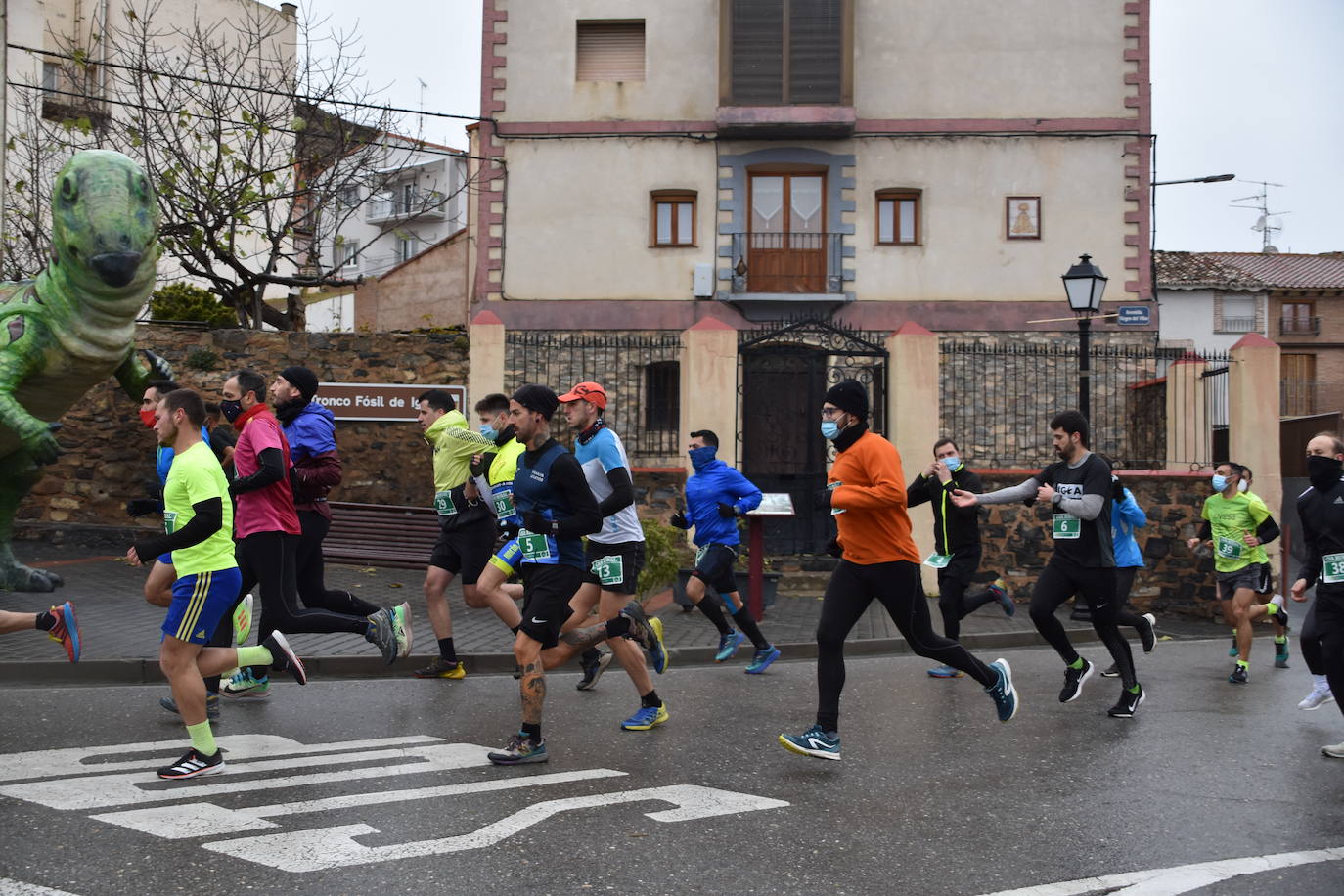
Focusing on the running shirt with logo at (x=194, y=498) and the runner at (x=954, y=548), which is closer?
the running shirt with logo at (x=194, y=498)

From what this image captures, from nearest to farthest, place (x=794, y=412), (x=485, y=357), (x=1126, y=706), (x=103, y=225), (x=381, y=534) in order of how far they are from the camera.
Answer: (x=1126, y=706) → (x=103, y=225) → (x=381, y=534) → (x=485, y=357) → (x=794, y=412)

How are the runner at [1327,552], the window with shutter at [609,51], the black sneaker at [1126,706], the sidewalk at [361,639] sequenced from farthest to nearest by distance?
the window with shutter at [609,51]
the sidewalk at [361,639]
the black sneaker at [1126,706]
the runner at [1327,552]

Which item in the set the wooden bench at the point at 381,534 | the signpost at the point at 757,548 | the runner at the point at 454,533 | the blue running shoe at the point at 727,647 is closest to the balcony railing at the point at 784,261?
the wooden bench at the point at 381,534

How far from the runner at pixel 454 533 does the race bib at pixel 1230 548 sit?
20.1ft

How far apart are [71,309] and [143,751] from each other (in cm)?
406

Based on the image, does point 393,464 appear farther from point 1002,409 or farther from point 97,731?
point 97,731

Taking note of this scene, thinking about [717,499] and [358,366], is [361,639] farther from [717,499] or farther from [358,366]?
[358,366]

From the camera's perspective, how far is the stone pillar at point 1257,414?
1549 centimetres

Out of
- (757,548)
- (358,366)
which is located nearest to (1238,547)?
(757,548)

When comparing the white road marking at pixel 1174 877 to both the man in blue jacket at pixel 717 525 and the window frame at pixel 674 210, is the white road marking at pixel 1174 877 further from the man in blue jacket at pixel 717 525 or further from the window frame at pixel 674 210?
the window frame at pixel 674 210

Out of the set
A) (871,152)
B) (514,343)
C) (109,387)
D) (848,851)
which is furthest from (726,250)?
(848,851)

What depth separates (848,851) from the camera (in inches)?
192

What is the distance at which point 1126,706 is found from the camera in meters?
8.10

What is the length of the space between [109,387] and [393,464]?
353 cm
